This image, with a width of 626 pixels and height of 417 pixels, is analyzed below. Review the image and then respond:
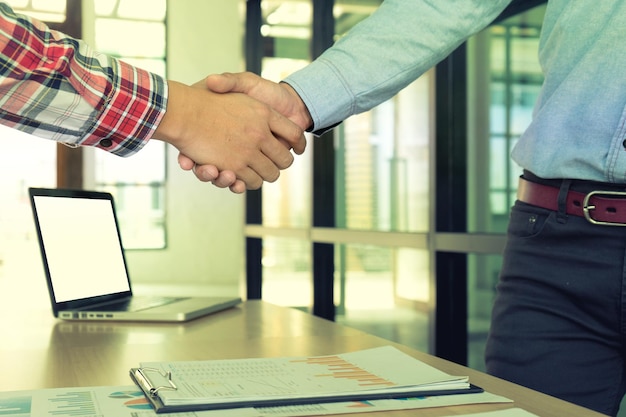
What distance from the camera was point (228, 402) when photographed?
2.29 feet

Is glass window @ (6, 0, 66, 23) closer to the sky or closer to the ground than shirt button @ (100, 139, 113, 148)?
closer to the sky

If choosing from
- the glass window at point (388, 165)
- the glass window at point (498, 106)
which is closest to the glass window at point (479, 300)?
the glass window at point (498, 106)

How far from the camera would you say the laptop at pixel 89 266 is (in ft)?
4.57

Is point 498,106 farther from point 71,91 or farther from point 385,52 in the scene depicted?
point 71,91

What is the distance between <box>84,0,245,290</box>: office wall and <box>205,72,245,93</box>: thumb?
3043mm

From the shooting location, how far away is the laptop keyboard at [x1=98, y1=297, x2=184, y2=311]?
1.43 m

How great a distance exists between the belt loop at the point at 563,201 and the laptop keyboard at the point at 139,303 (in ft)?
2.45

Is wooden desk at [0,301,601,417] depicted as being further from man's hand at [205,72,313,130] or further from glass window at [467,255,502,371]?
glass window at [467,255,502,371]

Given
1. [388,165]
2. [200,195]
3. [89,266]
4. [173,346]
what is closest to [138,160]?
[200,195]

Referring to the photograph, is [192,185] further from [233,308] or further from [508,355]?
[508,355]

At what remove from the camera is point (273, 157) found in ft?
4.96

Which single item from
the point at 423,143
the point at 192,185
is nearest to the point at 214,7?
the point at 192,185

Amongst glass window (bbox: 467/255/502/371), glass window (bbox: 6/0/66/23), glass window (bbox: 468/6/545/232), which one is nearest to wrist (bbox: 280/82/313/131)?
glass window (bbox: 468/6/545/232)

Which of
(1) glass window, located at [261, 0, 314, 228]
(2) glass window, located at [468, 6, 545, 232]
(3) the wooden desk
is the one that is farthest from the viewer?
(1) glass window, located at [261, 0, 314, 228]
